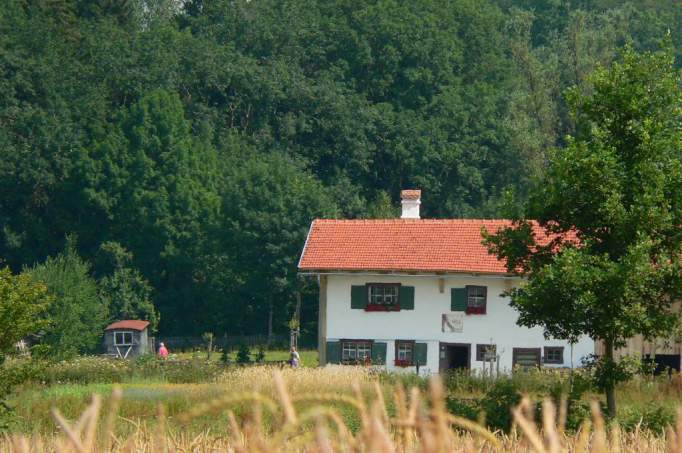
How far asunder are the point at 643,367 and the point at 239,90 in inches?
2138

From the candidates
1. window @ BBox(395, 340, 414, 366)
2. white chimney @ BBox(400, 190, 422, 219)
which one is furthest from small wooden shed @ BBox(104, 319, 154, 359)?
window @ BBox(395, 340, 414, 366)

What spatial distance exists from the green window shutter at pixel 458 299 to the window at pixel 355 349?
2.50 meters

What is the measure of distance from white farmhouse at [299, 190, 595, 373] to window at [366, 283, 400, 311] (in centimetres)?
3

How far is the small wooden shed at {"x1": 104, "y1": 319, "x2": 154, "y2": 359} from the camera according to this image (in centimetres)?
5056

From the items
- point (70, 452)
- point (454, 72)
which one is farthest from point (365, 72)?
point (70, 452)

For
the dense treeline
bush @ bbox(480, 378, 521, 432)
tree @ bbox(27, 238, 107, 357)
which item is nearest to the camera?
bush @ bbox(480, 378, 521, 432)

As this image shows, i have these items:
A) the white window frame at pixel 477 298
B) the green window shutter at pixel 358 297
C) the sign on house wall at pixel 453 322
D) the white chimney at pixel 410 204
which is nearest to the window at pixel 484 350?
the sign on house wall at pixel 453 322

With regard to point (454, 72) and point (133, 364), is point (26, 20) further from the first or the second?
point (133, 364)

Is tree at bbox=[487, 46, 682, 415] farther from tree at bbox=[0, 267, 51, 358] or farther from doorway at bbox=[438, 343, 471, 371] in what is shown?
doorway at bbox=[438, 343, 471, 371]

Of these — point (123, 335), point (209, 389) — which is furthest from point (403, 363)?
point (123, 335)

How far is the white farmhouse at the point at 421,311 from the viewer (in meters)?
37.5

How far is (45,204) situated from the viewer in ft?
212

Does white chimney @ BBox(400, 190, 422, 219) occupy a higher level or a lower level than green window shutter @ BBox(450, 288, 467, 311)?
higher

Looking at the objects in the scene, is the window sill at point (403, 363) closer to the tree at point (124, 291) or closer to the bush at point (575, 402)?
the bush at point (575, 402)
